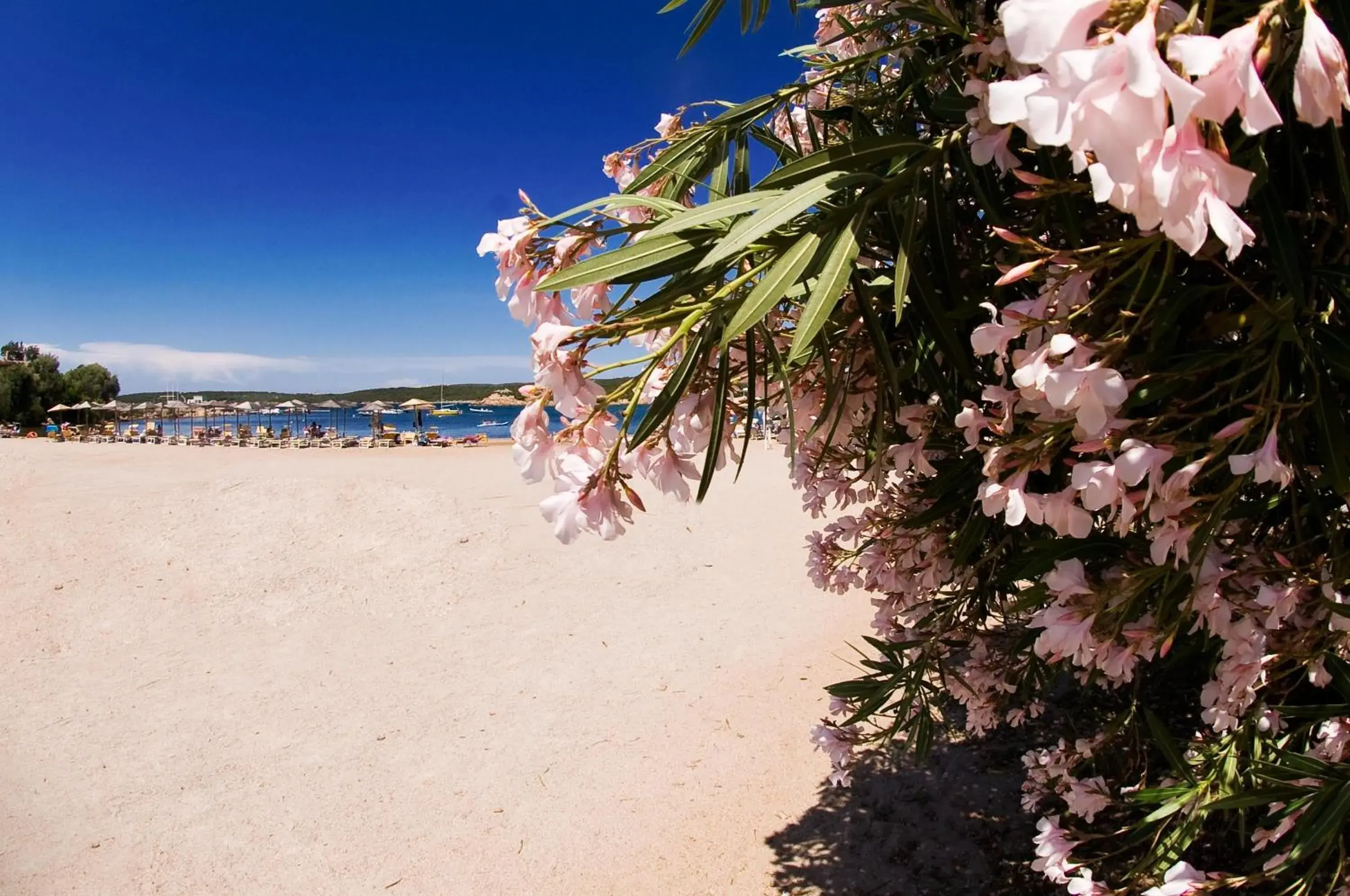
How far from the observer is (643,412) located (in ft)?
3.35

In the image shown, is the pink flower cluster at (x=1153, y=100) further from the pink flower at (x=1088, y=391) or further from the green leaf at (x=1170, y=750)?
the green leaf at (x=1170, y=750)

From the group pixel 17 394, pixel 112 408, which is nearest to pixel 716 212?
pixel 17 394

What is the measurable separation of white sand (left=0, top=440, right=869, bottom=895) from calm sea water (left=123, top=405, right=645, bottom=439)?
28.4 metres

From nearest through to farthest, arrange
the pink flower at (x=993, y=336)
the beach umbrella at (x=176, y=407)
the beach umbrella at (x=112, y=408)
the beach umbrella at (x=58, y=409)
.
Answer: the pink flower at (x=993, y=336) < the beach umbrella at (x=58, y=409) < the beach umbrella at (x=112, y=408) < the beach umbrella at (x=176, y=407)

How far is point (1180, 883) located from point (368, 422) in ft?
235

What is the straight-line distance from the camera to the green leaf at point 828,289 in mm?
794

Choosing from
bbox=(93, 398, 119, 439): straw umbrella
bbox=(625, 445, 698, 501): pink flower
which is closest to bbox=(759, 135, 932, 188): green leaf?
bbox=(625, 445, 698, 501): pink flower

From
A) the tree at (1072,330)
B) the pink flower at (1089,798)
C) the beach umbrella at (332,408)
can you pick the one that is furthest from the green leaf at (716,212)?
the beach umbrella at (332,408)

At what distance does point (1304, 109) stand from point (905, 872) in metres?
2.68

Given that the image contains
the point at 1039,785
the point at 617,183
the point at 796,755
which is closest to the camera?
the point at 617,183

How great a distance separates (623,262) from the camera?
0.86m

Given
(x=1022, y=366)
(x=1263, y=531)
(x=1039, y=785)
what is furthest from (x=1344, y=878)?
(x=1022, y=366)

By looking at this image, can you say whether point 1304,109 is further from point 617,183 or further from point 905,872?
point 905,872

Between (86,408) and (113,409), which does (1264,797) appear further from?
(113,409)
